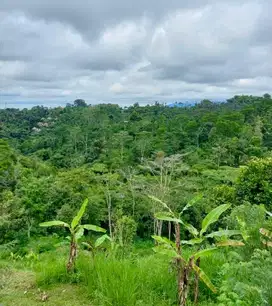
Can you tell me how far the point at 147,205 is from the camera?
63.4ft

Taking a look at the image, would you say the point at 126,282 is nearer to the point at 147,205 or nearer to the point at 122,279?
the point at 122,279

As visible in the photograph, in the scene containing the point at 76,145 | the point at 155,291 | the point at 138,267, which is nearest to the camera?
the point at 155,291

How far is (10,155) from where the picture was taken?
2511cm

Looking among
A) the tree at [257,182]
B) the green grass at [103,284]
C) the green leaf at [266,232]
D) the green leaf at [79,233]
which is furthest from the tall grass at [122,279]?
the tree at [257,182]

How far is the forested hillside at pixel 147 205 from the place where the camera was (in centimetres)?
296

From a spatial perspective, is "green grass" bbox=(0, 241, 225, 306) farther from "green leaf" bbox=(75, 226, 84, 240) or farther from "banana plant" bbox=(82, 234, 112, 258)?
"green leaf" bbox=(75, 226, 84, 240)

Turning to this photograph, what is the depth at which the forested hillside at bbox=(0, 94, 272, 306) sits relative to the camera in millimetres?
2965

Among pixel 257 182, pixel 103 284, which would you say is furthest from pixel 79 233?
pixel 257 182

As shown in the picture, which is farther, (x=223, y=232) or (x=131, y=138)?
(x=131, y=138)

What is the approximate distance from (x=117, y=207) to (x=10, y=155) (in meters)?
10.3

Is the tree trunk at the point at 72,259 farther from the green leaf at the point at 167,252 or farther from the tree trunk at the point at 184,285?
the tree trunk at the point at 184,285

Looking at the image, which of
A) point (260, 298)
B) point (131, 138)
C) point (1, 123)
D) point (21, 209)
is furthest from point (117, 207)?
point (1, 123)

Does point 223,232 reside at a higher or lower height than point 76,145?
higher

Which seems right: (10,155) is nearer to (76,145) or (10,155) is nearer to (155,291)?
(76,145)
